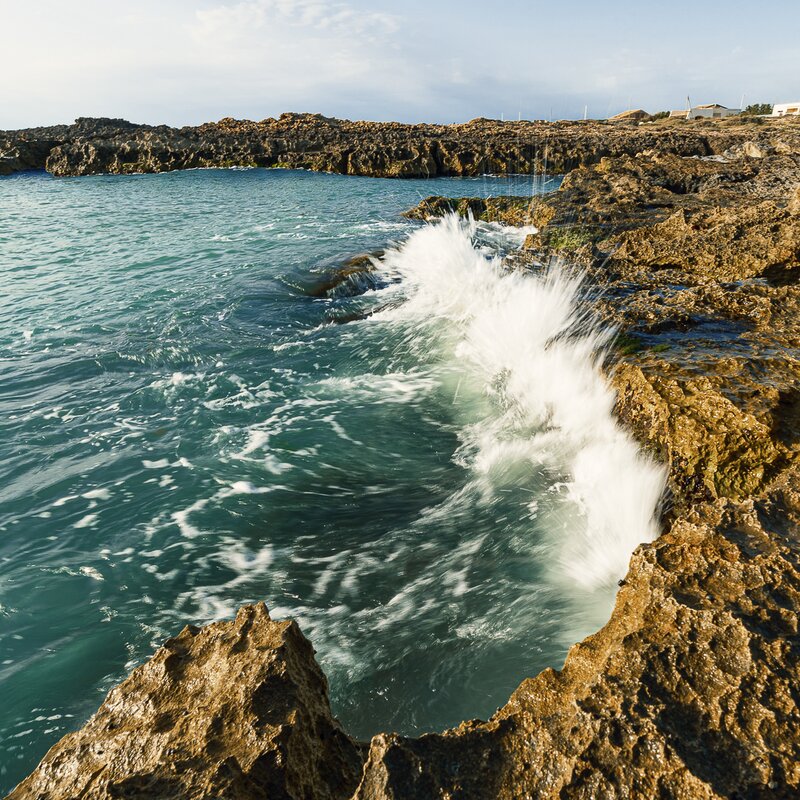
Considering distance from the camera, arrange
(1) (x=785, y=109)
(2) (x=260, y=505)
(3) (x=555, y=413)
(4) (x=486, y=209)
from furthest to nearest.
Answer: (1) (x=785, y=109) → (4) (x=486, y=209) → (3) (x=555, y=413) → (2) (x=260, y=505)

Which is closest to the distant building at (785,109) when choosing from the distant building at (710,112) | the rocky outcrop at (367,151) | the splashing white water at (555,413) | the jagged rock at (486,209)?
the distant building at (710,112)

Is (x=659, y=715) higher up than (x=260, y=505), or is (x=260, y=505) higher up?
(x=659, y=715)

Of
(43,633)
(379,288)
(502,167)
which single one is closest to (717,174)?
(379,288)

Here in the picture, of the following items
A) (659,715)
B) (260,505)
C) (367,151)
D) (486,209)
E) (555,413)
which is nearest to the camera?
(659,715)

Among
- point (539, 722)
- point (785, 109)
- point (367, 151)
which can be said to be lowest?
point (539, 722)

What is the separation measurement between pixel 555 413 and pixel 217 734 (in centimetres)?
415

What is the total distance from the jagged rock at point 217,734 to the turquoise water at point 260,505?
984 mm

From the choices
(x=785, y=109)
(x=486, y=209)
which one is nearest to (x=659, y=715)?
(x=486, y=209)

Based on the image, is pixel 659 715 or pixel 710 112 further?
pixel 710 112

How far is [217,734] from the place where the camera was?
1.61 m

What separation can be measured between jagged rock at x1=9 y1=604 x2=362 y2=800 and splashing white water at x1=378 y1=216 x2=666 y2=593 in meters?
2.18

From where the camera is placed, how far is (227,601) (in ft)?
11.4

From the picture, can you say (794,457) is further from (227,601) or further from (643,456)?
(227,601)

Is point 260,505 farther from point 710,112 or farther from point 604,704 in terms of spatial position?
point 710,112
